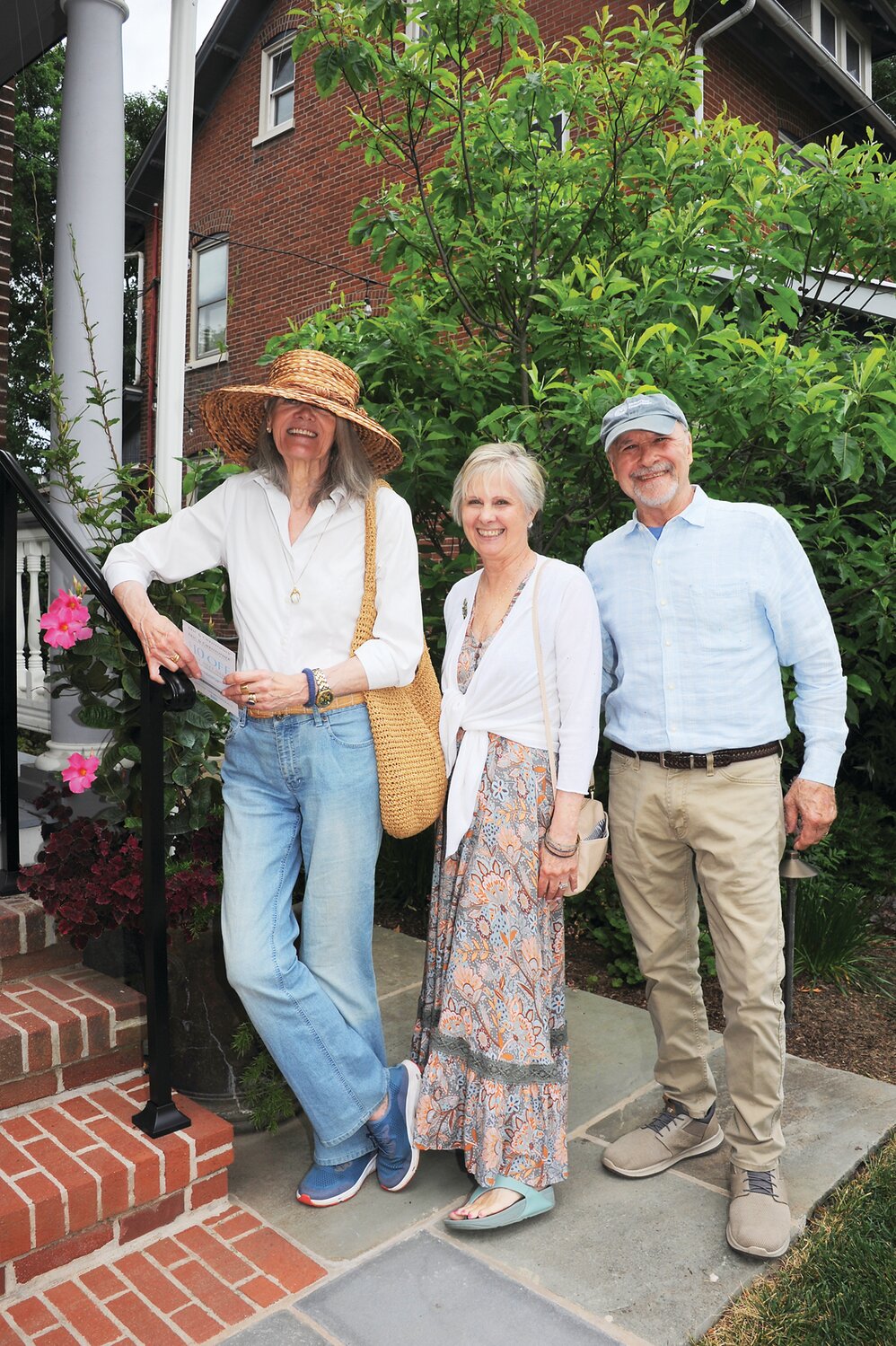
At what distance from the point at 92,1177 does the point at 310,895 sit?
2.56ft

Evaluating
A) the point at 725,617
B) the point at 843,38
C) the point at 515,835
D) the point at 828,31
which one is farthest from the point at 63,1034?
the point at 843,38

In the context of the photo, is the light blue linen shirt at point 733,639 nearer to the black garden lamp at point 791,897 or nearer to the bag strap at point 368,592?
the bag strap at point 368,592

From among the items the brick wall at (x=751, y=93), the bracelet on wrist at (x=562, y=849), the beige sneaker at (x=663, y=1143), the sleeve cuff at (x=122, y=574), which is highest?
the brick wall at (x=751, y=93)

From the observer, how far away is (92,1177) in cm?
232

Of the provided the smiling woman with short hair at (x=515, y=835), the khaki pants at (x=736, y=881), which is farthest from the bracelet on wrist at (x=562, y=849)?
the khaki pants at (x=736, y=881)

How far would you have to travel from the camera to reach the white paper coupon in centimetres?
237

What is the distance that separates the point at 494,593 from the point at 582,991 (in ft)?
6.73

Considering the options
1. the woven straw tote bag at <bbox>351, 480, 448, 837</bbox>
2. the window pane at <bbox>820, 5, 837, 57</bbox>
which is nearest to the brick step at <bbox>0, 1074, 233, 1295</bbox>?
the woven straw tote bag at <bbox>351, 480, 448, 837</bbox>

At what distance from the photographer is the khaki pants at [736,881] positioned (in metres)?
2.47

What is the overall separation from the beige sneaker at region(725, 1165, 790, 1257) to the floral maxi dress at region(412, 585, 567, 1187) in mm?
414

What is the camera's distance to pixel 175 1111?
8.39 feet

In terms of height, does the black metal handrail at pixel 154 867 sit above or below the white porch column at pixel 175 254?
below

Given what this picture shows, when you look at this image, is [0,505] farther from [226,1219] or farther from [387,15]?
[226,1219]

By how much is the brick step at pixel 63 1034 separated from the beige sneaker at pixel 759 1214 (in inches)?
63.3
